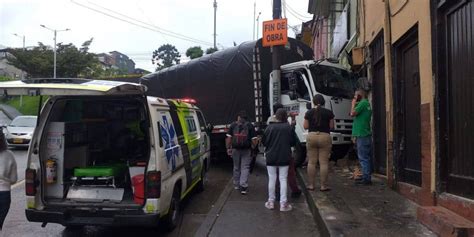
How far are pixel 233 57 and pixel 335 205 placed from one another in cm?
668

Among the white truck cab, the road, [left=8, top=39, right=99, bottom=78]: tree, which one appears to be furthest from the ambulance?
[left=8, top=39, right=99, bottom=78]: tree

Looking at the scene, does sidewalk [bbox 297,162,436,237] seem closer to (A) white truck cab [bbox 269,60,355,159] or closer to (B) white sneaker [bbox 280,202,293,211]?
(B) white sneaker [bbox 280,202,293,211]

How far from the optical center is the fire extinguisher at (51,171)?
240 inches

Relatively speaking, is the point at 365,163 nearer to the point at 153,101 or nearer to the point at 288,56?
the point at 153,101

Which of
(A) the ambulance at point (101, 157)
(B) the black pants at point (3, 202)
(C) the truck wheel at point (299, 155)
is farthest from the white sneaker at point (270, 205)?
(C) the truck wheel at point (299, 155)

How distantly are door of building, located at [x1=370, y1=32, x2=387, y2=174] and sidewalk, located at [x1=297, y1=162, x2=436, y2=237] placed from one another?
0.85m

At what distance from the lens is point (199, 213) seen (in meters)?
7.72

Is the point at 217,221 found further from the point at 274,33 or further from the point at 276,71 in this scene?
the point at 274,33

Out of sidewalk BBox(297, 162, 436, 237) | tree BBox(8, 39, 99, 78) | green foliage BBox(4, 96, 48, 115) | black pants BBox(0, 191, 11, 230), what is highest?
tree BBox(8, 39, 99, 78)

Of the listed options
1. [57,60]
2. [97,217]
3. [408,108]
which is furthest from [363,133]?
Answer: [57,60]

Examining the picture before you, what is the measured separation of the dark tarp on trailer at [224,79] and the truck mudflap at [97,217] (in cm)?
722

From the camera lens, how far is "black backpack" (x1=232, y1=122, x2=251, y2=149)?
9.20m

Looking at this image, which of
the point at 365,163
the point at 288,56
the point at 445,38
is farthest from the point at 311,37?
the point at 445,38

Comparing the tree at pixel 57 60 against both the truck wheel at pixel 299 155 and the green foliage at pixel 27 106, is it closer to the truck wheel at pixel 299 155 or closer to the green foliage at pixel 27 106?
the green foliage at pixel 27 106
